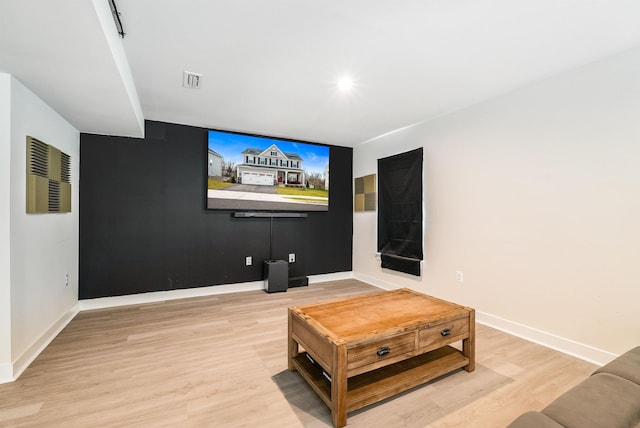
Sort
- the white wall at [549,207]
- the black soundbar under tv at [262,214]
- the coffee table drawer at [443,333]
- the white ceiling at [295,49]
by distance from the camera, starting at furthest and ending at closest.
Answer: the black soundbar under tv at [262,214]
the white wall at [549,207]
the coffee table drawer at [443,333]
the white ceiling at [295,49]

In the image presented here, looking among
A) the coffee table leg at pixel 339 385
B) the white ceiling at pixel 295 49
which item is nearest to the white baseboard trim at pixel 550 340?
the coffee table leg at pixel 339 385

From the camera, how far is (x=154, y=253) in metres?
3.86

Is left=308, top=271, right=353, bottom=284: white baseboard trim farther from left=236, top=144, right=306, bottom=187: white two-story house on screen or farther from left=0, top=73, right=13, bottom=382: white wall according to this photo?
left=0, top=73, right=13, bottom=382: white wall

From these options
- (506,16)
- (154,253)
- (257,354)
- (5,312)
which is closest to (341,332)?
(257,354)

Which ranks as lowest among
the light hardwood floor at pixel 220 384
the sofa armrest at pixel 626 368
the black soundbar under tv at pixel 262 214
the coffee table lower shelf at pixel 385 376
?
the light hardwood floor at pixel 220 384

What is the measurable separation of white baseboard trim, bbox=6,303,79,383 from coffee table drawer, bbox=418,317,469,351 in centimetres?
294

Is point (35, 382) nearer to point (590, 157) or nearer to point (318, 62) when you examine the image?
point (318, 62)

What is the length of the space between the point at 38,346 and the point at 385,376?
9.54 feet

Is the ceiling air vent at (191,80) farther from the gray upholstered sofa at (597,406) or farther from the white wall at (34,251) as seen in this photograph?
the gray upholstered sofa at (597,406)

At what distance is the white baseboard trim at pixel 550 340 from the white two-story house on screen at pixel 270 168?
322cm

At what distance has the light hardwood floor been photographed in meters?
1.68

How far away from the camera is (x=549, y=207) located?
2596 millimetres

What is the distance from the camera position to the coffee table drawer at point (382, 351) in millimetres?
1658

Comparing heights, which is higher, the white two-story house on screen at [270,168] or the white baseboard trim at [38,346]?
the white two-story house on screen at [270,168]
